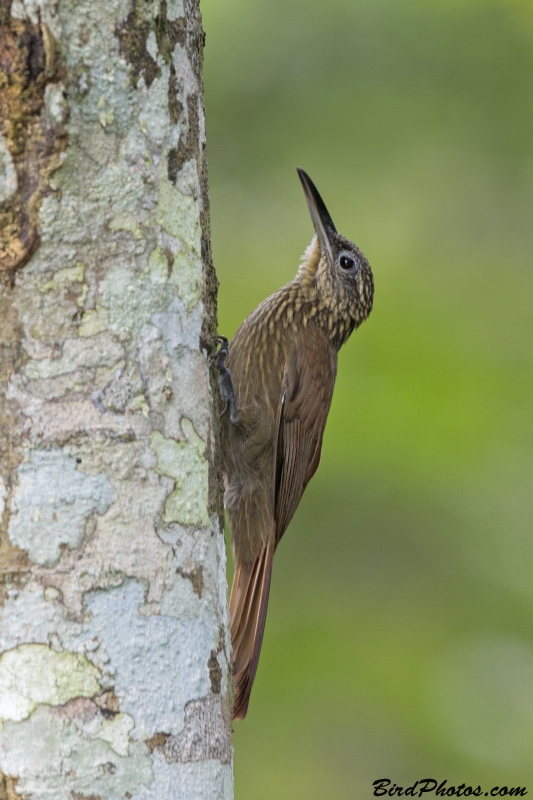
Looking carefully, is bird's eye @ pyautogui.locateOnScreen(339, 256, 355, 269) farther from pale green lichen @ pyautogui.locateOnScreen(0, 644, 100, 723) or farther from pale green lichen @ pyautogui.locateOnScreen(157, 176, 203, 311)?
pale green lichen @ pyautogui.locateOnScreen(0, 644, 100, 723)

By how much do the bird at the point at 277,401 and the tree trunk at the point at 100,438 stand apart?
151cm

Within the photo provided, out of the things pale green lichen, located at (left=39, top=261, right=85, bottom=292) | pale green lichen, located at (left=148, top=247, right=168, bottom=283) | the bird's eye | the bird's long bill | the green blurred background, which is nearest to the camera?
pale green lichen, located at (left=39, top=261, right=85, bottom=292)

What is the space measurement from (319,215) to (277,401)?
84 cm

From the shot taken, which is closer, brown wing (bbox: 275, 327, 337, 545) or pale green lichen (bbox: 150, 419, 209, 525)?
pale green lichen (bbox: 150, 419, 209, 525)

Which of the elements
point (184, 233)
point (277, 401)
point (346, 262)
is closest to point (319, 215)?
point (346, 262)

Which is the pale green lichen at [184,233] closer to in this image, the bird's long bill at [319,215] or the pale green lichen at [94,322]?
the pale green lichen at [94,322]

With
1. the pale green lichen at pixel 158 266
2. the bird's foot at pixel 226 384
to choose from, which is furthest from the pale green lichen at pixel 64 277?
the bird's foot at pixel 226 384

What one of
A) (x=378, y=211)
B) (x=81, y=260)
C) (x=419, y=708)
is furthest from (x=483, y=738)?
(x=81, y=260)

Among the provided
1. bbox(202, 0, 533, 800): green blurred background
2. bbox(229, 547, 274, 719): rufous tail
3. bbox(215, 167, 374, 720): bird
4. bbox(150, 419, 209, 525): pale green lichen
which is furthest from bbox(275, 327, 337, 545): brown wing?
bbox(150, 419, 209, 525): pale green lichen

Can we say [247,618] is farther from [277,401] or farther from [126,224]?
[126,224]

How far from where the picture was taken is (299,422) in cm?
360

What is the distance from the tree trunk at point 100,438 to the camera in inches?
56.8

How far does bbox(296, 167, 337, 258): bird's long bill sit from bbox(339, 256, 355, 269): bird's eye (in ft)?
0.17

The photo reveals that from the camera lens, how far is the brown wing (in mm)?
3545
